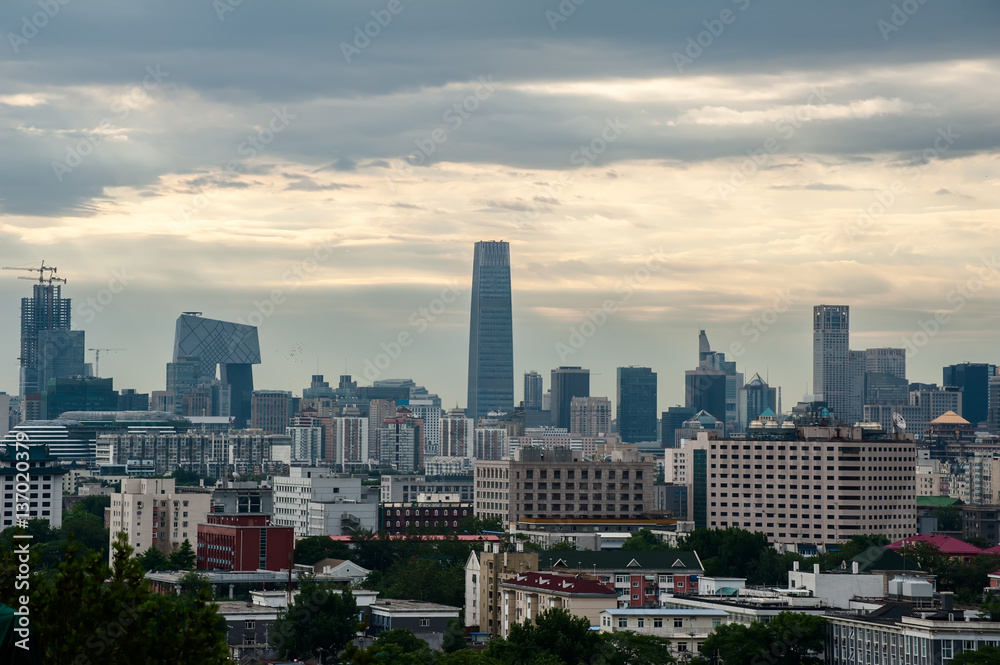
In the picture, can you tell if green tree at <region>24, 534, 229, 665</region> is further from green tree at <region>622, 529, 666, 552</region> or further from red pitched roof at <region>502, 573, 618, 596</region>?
green tree at <region>622, 529, 666, 552</region>

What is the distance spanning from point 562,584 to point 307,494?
70.8m

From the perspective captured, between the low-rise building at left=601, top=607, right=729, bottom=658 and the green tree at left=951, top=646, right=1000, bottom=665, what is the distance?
16.1 m

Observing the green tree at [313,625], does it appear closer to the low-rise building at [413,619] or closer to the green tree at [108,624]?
the low-rise building at [413,619]

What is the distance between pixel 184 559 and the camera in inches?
4281

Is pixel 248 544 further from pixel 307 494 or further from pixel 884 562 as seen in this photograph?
pixel 307 494

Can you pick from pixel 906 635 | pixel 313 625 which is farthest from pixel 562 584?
pixel 906 635

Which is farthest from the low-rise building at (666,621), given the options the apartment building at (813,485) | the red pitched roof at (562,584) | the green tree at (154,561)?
the apartment building at (813,485)

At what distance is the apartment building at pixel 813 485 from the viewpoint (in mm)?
142750

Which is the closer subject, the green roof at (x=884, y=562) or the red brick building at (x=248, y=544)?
the green roof at (x=884, y=562)

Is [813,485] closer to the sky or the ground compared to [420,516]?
closer to the sky

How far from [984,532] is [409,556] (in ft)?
228

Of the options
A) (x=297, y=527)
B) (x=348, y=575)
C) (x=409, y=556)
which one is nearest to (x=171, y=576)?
(x=348, y=575)

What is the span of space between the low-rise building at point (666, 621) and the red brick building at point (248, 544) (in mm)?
35409

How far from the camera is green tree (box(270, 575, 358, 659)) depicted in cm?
7194
